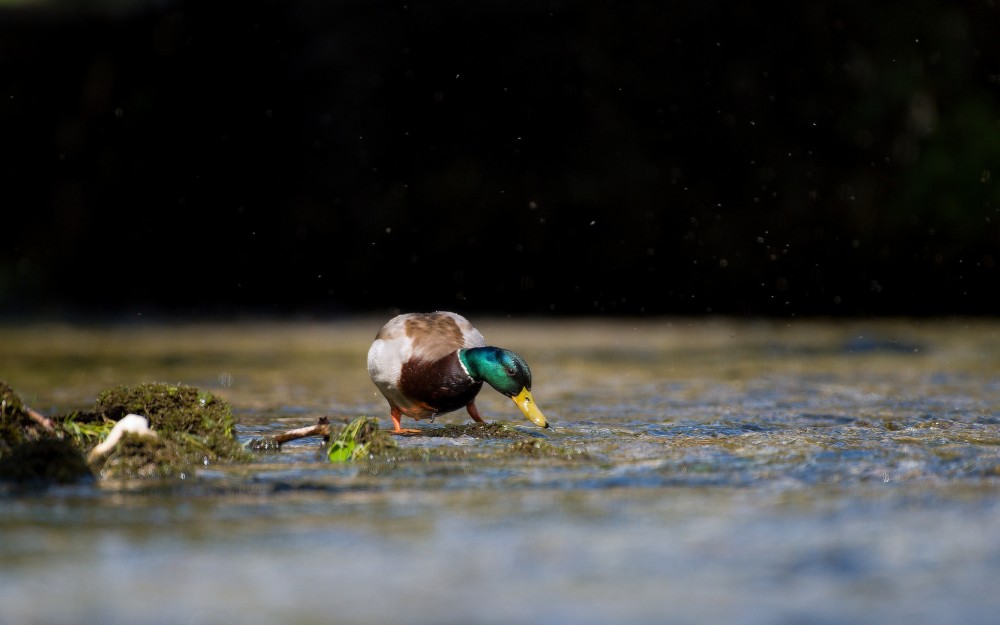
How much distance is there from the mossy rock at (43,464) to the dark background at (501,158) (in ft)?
32.2

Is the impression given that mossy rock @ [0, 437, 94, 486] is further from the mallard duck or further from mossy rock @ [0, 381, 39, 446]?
the mallard duck

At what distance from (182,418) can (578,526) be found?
2058 millimetres

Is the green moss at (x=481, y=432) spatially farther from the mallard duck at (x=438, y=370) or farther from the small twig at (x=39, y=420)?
the small twig at (x=39, y=420)

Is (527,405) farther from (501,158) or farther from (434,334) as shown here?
(501,158)

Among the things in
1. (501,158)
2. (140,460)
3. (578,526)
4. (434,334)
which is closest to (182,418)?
(140,460)

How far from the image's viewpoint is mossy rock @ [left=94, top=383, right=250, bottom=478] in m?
5.23

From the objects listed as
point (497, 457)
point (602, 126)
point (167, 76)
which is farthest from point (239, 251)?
point (497, 457)

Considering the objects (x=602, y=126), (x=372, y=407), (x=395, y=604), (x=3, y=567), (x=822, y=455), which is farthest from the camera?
(x=602, y=126)

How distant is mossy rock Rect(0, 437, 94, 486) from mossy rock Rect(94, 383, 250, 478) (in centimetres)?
33

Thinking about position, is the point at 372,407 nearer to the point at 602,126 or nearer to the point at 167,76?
the point at 602,126

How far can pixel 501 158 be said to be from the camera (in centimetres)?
1496

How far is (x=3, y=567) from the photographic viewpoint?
11.6ft

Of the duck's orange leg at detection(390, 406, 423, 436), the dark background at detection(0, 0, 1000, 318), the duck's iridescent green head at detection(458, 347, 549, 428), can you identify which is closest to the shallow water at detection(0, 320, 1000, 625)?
the duck's iridescent green head at detection(458, 347, 549, 428)

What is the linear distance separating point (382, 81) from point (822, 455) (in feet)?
34.5
